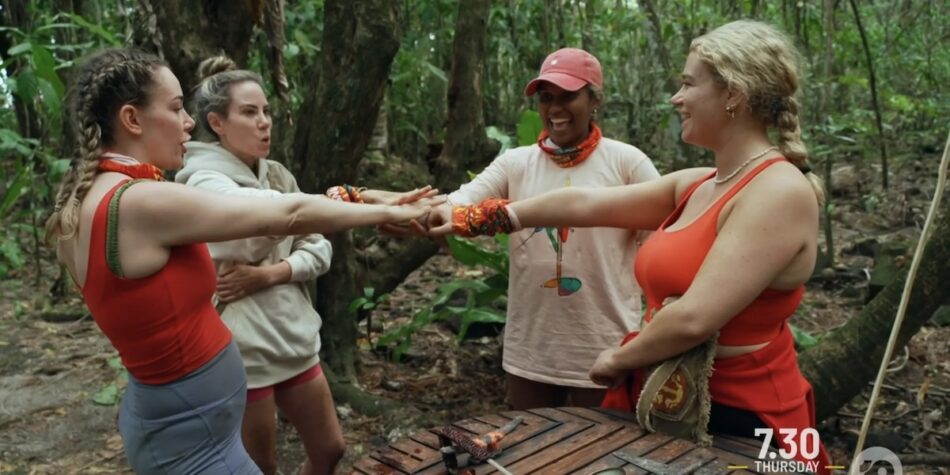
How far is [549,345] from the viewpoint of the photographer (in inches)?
122

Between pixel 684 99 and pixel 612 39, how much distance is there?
30.5ft

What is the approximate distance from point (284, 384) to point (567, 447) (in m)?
1.35

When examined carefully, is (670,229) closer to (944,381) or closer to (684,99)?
(684,99)

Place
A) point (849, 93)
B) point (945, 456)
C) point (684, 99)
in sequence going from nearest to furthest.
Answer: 1. point (684, 99)
2. point (945, 456)
3. point (849, 93)

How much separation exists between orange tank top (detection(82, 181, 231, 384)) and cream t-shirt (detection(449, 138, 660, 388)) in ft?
4.12

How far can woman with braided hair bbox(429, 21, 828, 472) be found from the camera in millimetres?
2025

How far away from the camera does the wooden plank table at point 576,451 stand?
183 cm

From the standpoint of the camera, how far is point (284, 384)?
9.66 ft

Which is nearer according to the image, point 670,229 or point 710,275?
point 710,275

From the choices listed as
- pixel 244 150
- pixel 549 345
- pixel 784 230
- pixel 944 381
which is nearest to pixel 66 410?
pixel 244 150

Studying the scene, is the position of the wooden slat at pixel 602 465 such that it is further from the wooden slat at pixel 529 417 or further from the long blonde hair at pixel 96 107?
Result: the long blonde hair at pixel 96 107

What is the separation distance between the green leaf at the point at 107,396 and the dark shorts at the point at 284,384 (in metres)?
2.25

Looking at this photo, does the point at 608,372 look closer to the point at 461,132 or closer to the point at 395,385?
the point at 395,385

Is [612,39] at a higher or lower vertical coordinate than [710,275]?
higher
